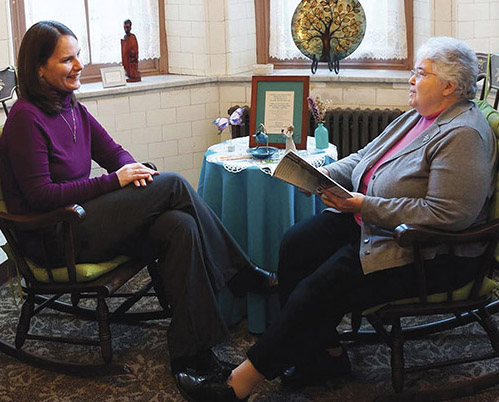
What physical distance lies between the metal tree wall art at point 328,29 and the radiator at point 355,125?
318 mm

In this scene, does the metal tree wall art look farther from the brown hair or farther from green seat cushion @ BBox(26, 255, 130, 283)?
green seat cushion @ BBox(26, 255, 130, 283)

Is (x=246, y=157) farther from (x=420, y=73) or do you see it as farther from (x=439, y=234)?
(x=439, y=234)

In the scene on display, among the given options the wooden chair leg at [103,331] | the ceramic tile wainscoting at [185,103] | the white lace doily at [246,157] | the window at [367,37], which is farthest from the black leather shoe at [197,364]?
the window at [367,37]

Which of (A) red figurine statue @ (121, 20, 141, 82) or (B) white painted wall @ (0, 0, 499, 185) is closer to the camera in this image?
(B) white painted wall @ (0, 0, 499, 185)

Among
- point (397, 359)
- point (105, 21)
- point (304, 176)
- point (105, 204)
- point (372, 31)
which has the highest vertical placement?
point (105, 21)

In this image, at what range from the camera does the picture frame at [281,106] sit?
3.41 metres

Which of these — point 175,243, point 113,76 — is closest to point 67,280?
point 175,243

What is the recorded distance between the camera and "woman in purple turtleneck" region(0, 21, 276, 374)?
2816 millimetres

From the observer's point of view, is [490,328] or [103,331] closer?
[490,328]

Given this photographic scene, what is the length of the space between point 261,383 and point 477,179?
1.04 metres

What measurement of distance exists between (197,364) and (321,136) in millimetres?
1184

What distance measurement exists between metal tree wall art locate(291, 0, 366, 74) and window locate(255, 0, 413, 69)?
6.3 inches

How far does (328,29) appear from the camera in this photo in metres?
4.58

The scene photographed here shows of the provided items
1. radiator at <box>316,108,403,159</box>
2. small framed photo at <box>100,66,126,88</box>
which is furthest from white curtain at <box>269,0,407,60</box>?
small framed photo at <box>100,66,126,88</box>
